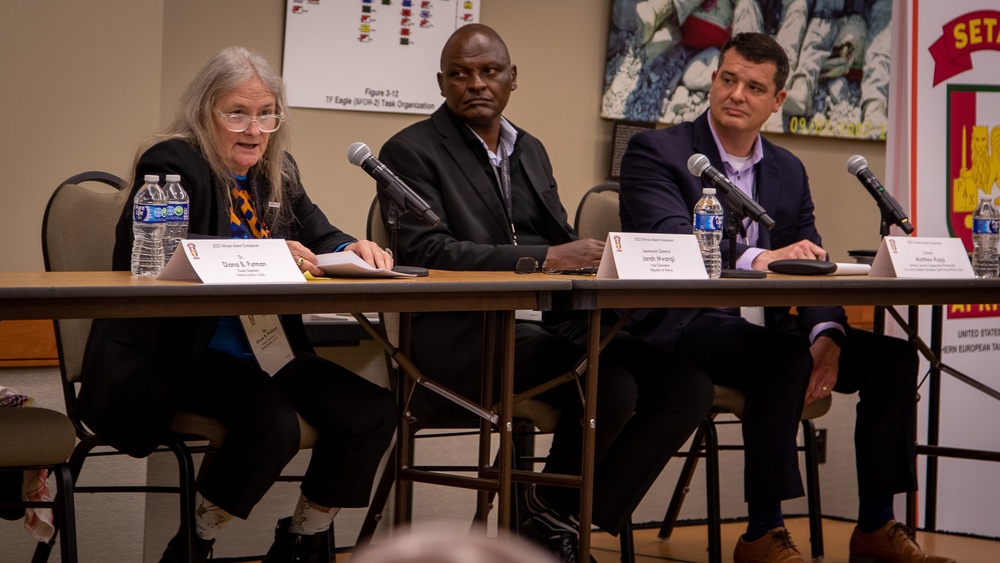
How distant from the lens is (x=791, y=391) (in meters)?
2.68

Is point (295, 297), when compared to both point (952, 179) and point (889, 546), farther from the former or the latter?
point (952, 179)

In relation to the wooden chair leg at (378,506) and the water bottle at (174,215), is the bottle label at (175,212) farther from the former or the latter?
the wooden chair leg at (378,506)

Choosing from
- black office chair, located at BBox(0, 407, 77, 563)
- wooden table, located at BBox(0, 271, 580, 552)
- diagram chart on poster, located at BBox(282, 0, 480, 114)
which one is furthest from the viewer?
diagram chart on poster, located at BBox(282, 0, 480, 114)

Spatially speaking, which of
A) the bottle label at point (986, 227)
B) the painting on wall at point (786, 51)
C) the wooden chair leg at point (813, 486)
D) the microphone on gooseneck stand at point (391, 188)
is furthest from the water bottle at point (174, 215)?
the painting on wall at point (786, 51)

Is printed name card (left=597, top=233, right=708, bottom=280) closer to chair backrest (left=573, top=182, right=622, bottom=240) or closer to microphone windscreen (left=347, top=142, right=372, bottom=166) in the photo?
microphone windscreen (left=347, top=142, right=372, bottom=166)

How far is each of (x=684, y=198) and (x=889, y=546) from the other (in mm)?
1044

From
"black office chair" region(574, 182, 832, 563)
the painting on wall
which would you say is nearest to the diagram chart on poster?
the painting on wall

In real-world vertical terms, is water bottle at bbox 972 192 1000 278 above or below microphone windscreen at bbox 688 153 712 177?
below

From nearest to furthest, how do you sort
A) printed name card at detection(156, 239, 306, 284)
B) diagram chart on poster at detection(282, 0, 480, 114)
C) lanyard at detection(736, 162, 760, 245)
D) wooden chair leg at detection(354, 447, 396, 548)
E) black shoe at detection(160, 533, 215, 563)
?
printed name card at detection(156, 239, 306, 284) → black shoe at detection(160, 533, 215, 563) → wooden chair leg at detection(354, 447, 396, 548) → lanyard at detection(736, 162, 760, 245) → diagram chart on poster at detection(282, 0, 480, 114)

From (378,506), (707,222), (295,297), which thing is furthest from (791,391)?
(295,297)

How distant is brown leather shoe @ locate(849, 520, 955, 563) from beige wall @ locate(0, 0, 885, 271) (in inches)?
59.2

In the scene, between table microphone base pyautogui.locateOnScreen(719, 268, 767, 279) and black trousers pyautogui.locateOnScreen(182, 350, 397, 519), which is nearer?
black trousers pyautogui.locateOnScreen(182, 350, 397, 519)

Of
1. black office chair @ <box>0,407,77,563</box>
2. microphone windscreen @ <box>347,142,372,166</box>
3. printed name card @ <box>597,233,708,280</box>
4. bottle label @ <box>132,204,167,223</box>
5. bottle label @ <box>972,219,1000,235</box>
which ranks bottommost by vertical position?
black office chair @ <box>0,407,77,563</box>

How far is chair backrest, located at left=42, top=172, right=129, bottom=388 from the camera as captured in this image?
2316mm
